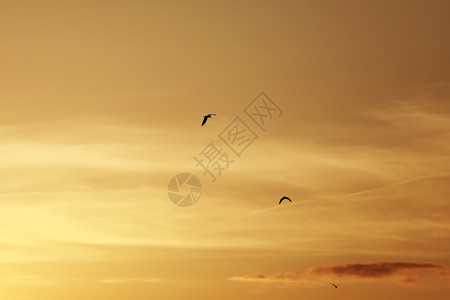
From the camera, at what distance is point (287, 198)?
75.3m

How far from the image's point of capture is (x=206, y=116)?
68250 mm

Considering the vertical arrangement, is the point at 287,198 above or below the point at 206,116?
below

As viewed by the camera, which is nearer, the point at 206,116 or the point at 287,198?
the point at 206,116

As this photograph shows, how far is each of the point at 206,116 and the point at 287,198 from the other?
19.5m
